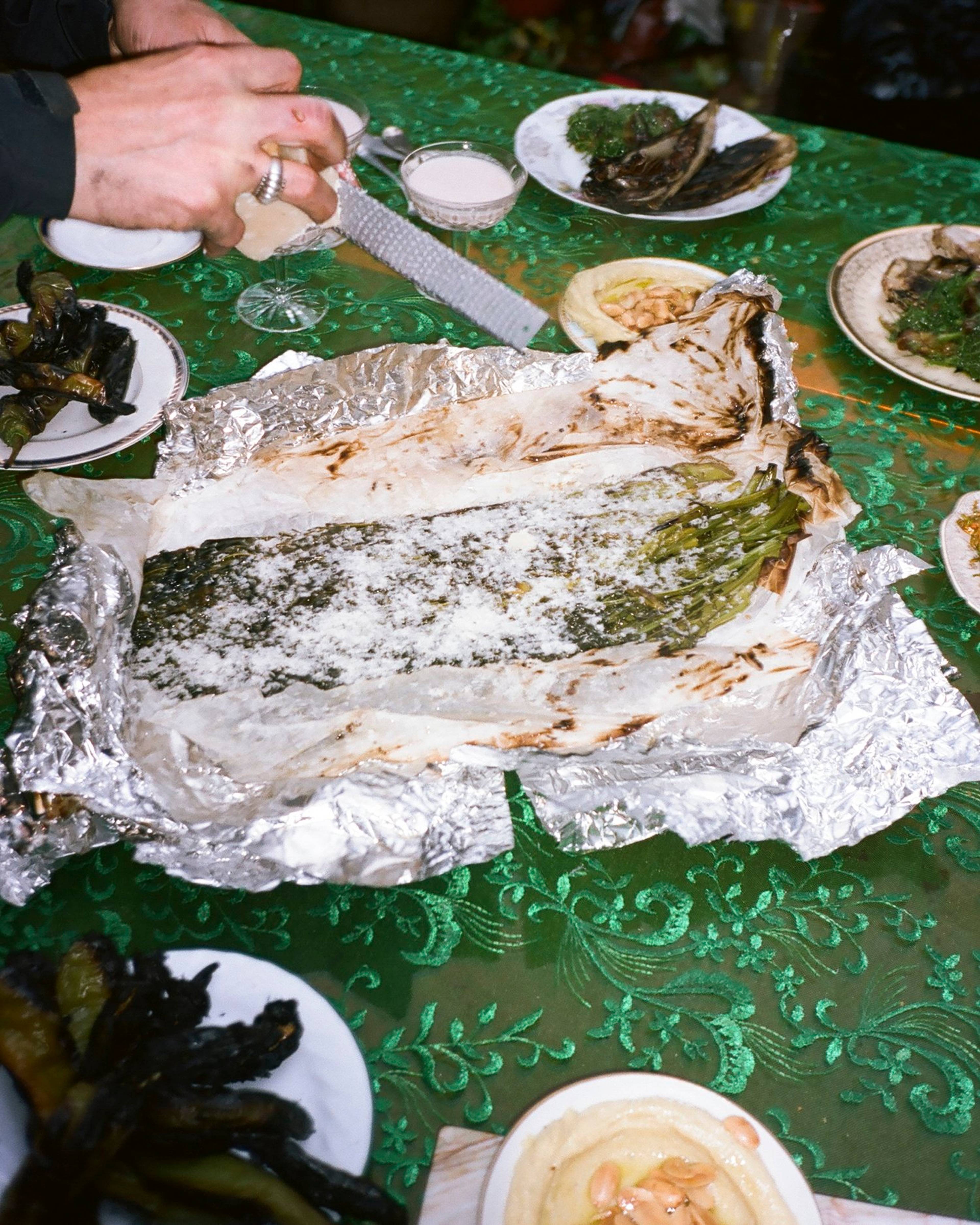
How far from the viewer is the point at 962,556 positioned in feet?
6.51

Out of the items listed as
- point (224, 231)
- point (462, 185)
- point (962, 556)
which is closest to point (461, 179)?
point (462, 185)

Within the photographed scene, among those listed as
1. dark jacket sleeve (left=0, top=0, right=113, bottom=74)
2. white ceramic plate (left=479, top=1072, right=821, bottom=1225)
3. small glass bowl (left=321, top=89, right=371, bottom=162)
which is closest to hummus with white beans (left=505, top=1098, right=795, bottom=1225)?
white ceramic plate (left=479, top=1072, right=821, bottom=1225)

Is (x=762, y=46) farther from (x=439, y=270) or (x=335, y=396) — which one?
(x=335, y=396)

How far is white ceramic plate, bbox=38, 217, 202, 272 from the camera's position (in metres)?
2.52

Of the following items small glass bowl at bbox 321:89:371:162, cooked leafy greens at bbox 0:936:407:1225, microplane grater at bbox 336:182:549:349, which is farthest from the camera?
small glass bowl at bbox 321:89:371:162

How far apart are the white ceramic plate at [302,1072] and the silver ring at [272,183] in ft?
4.96

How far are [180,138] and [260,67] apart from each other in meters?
0.37

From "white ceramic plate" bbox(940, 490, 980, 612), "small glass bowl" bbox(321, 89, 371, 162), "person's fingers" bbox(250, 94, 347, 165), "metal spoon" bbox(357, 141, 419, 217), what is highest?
"person's fingers" bbox(250, 94, 347, 165)

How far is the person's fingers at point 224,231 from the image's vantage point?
1854mm

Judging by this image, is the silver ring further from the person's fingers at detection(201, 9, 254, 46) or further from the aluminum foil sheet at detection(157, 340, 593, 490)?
the person's fingers at detection(201, 9, 254, 46)

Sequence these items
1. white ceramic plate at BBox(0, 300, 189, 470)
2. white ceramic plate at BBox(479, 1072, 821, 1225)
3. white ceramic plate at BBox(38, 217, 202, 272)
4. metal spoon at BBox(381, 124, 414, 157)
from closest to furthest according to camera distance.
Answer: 1. white ceramic plate at BBox(479, 1072, 821, 1225)
2. white ceramic plate at BBox(0, 300, 189, 470)
3. white ceramic plate at BBox(38, 217, 202, 272)
4. metal spoon at BBox(381, 124, 414, 157)

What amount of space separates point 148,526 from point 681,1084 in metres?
1.54

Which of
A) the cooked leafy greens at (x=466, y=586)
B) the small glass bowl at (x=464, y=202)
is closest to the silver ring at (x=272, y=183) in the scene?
the small glass bowl at (x=464, y=202)

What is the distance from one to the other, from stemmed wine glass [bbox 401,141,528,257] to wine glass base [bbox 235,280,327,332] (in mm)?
393
